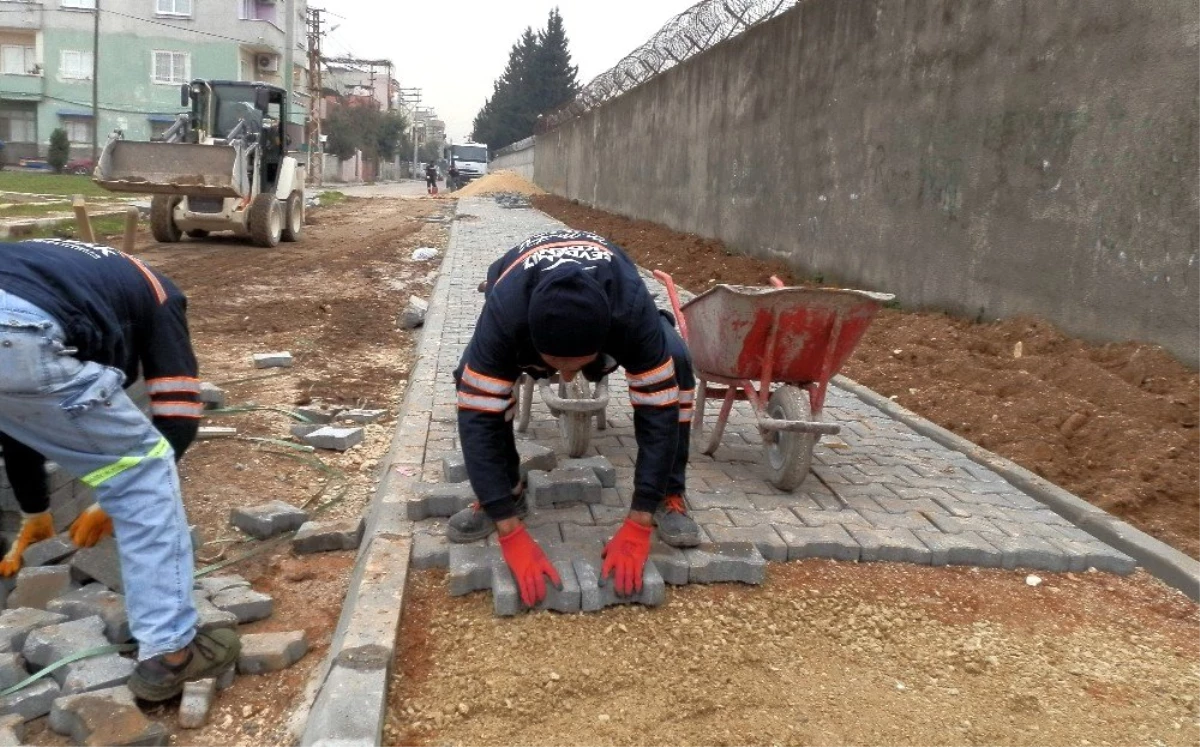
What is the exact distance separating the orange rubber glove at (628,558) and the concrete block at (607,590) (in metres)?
0.02

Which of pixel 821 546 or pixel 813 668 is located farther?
pixel 821 546

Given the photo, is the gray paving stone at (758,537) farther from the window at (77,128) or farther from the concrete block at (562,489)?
the window at (77,128)

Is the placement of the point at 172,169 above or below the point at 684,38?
below

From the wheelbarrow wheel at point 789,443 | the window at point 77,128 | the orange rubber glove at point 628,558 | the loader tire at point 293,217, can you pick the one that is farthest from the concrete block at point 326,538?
the window at point 77,128

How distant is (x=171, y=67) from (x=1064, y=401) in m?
47.2

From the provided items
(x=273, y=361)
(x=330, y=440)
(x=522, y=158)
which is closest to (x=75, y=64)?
(x=522, y=158)

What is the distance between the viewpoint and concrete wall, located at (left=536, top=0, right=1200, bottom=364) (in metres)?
5.46

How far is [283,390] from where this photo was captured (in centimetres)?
631

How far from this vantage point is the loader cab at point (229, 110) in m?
14.1

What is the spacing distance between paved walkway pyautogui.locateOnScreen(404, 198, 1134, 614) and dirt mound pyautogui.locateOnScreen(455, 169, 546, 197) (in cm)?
3171

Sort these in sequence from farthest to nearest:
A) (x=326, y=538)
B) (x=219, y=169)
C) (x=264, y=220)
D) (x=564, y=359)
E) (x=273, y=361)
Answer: (x=264, y=220) → (x=219, y=169) → (x=273, y=361) → (x=326, y=538) → (x=564, y=359)

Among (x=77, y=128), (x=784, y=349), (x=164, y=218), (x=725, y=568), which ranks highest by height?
(x=77, y=128)

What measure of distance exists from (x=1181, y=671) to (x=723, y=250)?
34.2 feet

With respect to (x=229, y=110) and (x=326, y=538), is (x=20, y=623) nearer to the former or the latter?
(x=326, y=538)
